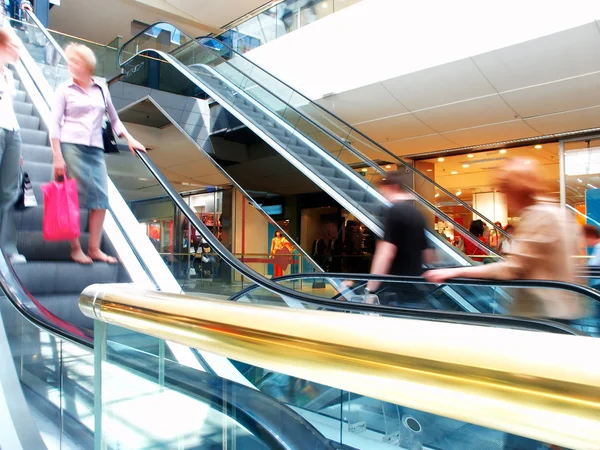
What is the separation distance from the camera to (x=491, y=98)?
8344mm

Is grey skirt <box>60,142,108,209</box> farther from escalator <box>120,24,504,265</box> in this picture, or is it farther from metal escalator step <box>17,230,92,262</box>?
escalator <box>120,24,504,265</box>

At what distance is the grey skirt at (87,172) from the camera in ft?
11.9

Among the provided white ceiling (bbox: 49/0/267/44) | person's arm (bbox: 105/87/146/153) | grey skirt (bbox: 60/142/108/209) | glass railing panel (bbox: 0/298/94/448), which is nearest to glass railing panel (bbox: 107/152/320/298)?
person's arm (bbox: 105/87/146/153)

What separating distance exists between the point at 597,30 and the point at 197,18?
1431 centimetres

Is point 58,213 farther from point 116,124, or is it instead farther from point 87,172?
point 116,124

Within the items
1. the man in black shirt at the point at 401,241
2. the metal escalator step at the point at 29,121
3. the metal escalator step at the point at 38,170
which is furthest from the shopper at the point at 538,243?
the metal escalator step at the point at 29,121

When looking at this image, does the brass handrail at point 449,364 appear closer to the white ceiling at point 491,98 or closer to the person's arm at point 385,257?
the person's arm at point 385,257

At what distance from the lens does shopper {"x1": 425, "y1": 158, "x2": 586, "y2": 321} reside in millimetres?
2502

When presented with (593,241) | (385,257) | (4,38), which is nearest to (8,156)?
(4,38)

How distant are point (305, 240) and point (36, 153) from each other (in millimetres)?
10423

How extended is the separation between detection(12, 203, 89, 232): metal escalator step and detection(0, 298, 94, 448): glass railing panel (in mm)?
1228

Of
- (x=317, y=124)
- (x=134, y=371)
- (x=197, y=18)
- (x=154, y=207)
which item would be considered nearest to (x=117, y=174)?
(x=154, y=207)

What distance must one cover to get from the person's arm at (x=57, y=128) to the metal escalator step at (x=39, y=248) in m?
0.63

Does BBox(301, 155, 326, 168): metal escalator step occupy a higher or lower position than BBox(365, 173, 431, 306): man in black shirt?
higher
